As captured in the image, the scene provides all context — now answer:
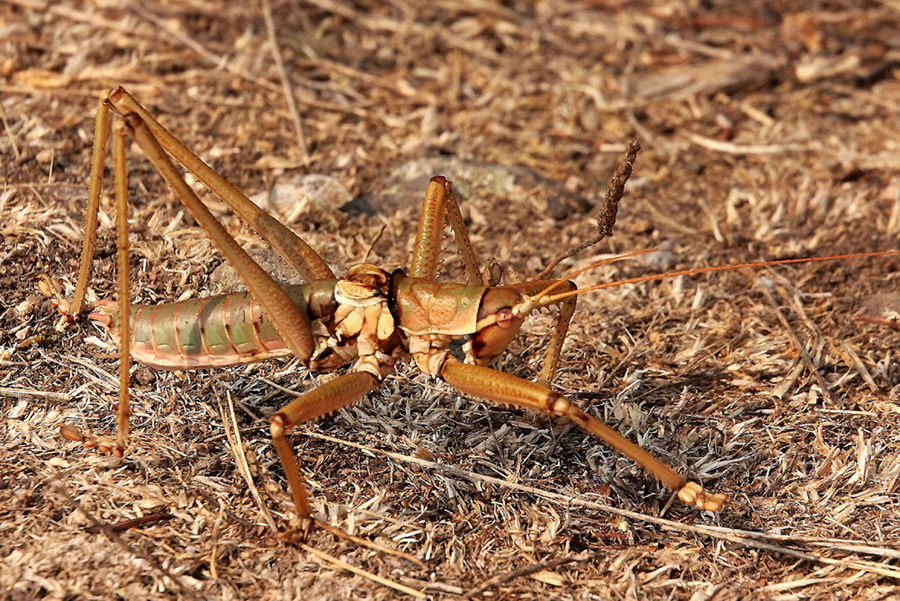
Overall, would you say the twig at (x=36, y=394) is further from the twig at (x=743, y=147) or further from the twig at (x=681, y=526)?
the twig at (x=743, y=147)

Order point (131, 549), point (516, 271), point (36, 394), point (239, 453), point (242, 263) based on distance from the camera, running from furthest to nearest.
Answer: point (516, 271)
point (36, 394)
point (239, 453)
point (242, 263)
point (131, 549)

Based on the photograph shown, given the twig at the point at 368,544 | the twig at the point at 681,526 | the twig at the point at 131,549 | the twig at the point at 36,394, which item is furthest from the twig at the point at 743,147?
the twig at the point at 131,549

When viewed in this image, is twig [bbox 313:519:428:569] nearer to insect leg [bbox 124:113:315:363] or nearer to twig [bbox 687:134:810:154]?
insect leg [bbox 124:113:315:363]

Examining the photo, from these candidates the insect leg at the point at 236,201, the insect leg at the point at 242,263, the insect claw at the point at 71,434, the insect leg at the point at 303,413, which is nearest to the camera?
the insect leg at the point at 303,413

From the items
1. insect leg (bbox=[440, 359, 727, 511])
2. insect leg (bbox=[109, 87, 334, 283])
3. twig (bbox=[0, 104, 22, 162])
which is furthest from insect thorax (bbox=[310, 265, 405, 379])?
twig (bbox=[0, 104, 22, 162])

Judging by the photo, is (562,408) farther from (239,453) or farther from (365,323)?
(239,453)

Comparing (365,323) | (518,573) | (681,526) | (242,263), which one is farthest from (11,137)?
(681,526)

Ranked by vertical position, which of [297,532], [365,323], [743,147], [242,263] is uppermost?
[242,263]
